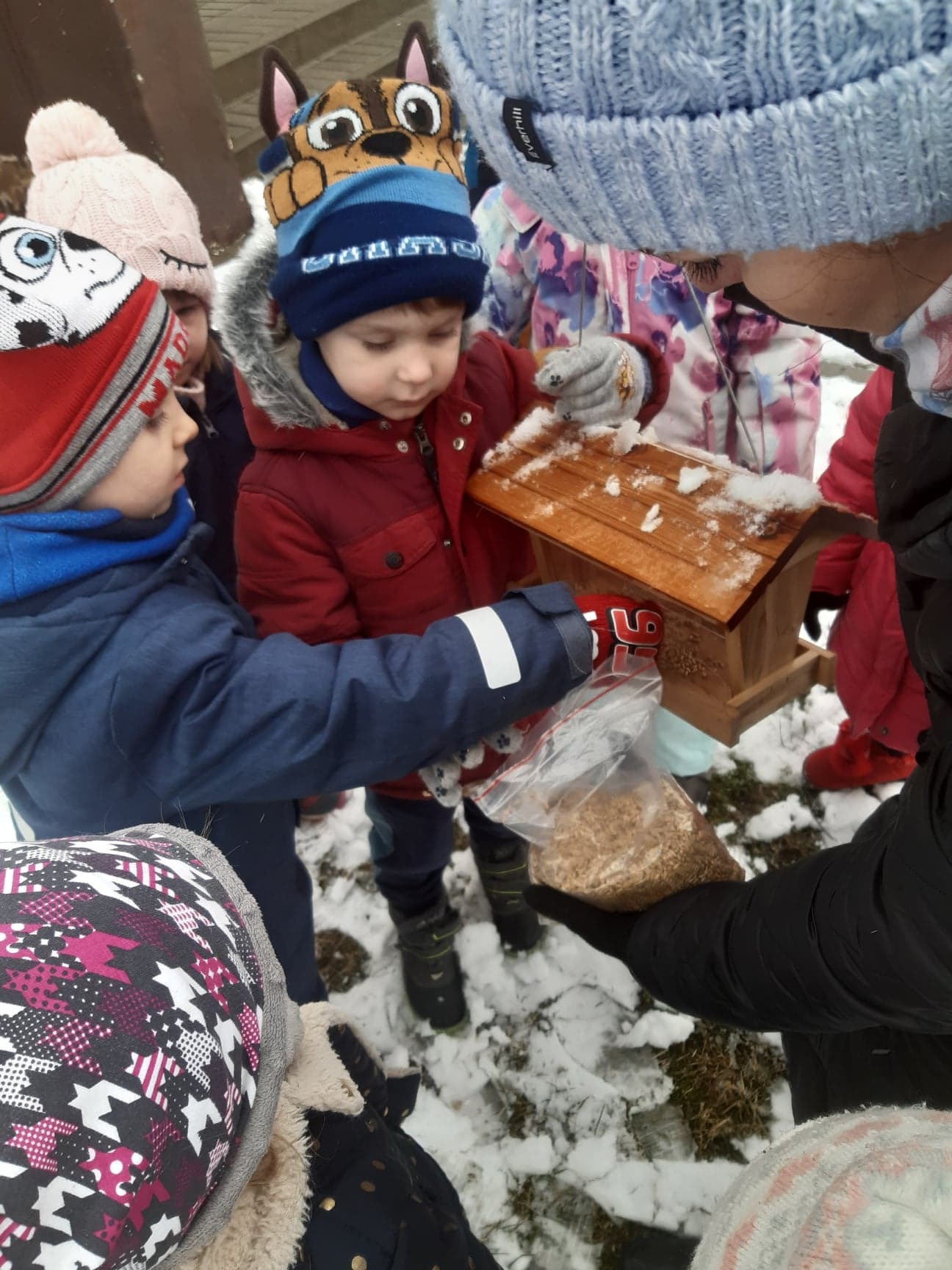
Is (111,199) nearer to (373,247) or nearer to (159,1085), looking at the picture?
(373,247)

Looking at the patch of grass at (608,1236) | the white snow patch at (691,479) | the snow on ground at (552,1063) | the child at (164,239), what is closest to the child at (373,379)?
the white snow patch at (691,479)

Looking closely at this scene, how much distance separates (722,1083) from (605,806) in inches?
37.0

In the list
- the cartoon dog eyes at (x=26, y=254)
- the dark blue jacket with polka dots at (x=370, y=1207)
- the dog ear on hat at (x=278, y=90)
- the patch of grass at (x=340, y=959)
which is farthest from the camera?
the patch of grass at (x=340, y=959)

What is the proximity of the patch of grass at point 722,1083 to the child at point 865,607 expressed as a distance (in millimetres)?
813

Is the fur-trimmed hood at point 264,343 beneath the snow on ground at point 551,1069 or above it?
above

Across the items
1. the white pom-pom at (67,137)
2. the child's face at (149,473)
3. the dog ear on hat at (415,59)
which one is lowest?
the child's face at (149,473)

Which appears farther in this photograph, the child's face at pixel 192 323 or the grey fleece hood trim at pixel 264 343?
the child's face at pixel 192 323

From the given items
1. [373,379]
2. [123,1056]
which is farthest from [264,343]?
[123,1056]

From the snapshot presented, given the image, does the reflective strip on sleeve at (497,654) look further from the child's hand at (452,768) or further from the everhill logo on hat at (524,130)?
the everhill logo on hat at (524,130)

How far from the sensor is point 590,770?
1.30 m

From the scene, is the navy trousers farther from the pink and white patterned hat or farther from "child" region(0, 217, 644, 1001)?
the pink and white patterned hat

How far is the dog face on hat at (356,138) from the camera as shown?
46.8 inches

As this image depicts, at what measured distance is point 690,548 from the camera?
1050mm

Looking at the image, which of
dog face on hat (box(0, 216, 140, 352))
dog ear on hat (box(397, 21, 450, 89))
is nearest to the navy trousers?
dog face on hat (box(0, 216, 140, 352))
